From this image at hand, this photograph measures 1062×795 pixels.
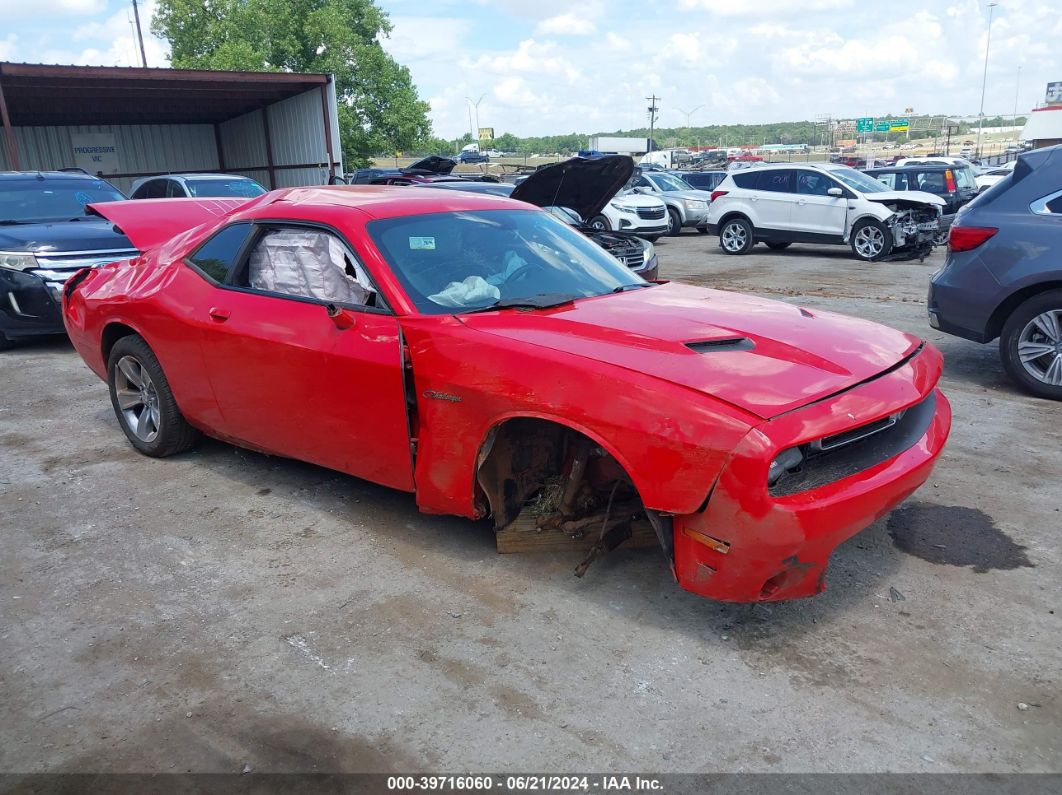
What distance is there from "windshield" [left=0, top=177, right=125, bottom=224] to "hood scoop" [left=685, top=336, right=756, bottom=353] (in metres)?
8.06

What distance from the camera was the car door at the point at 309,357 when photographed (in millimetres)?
3725

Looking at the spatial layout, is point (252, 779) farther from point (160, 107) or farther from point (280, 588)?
point (160, 107)

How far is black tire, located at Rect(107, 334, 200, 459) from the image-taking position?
4.90 m

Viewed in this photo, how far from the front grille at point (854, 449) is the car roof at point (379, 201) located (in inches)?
89.6

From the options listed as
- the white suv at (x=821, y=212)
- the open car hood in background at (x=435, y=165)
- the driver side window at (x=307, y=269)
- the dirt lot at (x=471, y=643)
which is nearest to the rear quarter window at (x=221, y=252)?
the driver side window at (x=307, y=269)

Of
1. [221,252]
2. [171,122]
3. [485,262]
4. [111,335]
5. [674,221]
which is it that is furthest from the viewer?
[171,122]

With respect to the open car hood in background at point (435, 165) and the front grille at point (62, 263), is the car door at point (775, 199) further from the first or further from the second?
the front grille at point (62, 263)

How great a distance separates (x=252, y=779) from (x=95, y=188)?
9.14m

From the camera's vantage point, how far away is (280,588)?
3.59 meters

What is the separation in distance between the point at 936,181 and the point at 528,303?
18464mm

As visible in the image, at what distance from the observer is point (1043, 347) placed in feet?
19.8

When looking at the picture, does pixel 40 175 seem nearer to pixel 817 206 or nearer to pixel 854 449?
pixel 854 449

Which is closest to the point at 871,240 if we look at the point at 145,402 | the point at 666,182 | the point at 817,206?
the point at 817,206

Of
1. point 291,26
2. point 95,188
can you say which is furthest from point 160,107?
point 95,188
